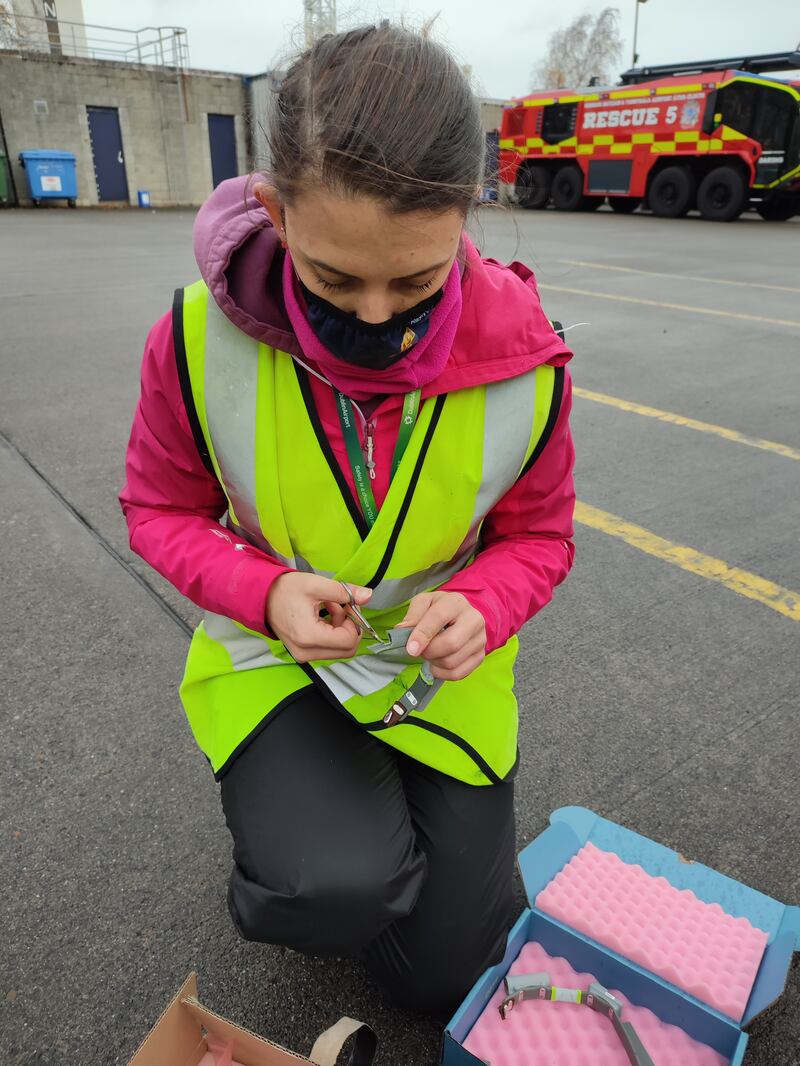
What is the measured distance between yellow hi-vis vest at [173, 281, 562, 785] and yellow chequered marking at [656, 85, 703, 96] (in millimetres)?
17469

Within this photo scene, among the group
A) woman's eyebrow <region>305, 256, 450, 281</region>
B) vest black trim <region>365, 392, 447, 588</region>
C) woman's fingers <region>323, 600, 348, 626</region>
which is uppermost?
woman's eyebrow <region>305, 256, 450, 281</region>

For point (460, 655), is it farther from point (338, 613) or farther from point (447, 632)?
point (338, 613)

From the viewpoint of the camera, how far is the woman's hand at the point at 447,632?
1.26 m

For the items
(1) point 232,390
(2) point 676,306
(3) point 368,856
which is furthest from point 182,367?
(2) point 676,306

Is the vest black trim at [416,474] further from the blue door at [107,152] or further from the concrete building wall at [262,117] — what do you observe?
the blue door at [107,152]

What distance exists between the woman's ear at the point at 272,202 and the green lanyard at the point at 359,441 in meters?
0.28

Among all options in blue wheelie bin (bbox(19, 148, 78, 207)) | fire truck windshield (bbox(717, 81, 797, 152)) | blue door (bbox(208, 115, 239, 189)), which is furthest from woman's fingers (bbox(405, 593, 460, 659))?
blue door (bbox(208, 115, 239, 189))

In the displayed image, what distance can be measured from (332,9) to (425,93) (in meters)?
0.40

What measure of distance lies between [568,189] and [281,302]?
20.4m

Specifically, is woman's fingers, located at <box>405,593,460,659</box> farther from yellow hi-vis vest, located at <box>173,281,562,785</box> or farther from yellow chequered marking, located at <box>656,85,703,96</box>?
yellow chequered marking, located at <box>656,85,703,96</box>

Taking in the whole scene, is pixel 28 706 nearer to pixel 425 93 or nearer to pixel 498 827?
pixel 498 827

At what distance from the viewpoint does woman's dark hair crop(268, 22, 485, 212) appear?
3.55 ft

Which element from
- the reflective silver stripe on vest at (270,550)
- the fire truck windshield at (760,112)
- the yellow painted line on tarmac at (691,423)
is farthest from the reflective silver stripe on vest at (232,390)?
the fire truck windshield at (760,112)

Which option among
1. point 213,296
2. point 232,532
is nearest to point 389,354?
point 213,296
